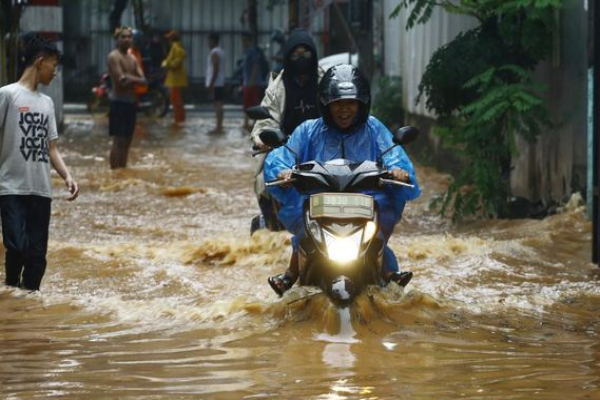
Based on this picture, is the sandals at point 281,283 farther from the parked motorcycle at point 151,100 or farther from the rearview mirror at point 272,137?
the parked motorcycle at point 151,100

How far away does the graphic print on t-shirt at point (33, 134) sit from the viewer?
26.9ft

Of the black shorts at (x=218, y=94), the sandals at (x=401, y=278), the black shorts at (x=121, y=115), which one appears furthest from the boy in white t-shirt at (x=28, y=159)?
the black shorts at (x=218, y=94)

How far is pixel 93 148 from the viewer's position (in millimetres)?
22062

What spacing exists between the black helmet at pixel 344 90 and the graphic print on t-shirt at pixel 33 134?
1.75 meters

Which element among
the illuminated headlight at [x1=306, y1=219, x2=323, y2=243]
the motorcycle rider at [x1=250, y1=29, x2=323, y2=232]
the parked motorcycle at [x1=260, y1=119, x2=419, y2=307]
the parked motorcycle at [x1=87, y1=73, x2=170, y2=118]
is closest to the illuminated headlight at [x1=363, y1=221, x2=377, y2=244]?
the parked motorcycle at [x1=260, y1=119, x2=419, y2=307]

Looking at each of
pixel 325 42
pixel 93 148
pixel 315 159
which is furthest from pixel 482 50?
pixel 325 42

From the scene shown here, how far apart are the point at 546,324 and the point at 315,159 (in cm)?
157

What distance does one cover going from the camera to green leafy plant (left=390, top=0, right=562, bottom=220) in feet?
38.8

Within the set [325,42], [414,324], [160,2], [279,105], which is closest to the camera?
[414,324]

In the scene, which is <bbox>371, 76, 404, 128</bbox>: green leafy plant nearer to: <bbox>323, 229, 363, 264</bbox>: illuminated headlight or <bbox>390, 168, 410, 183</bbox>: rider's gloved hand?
<bbox>390, 168, 410, 183</bbox>: rider's gloved hand

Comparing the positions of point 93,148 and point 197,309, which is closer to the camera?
point 197,309

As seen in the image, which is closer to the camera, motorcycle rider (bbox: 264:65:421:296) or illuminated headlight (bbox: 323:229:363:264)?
illuminated headlight (bbox: 323:229:363:264)

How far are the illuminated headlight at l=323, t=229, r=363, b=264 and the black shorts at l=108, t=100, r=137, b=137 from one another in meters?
10.6

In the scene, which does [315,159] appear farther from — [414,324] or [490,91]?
[490,91]
